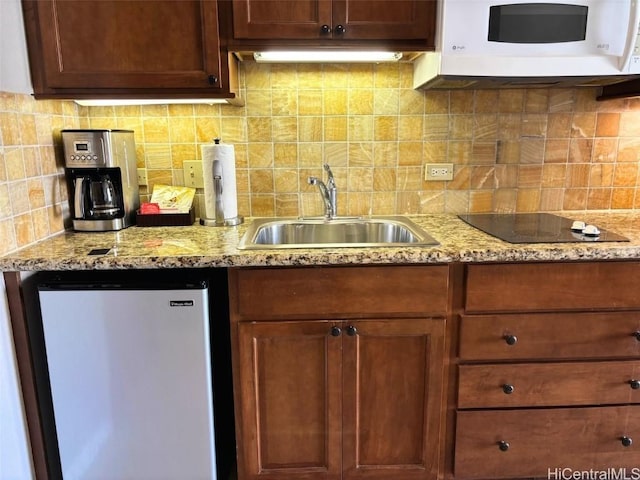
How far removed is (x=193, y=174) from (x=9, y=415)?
1.07 meters

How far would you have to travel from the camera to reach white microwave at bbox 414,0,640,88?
4.73 ft

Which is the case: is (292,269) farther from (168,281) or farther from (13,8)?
(13,8)

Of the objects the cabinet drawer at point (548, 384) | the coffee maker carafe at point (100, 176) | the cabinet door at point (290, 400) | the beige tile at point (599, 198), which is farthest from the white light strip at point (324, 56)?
the cabinet drawer at point (548, 384)

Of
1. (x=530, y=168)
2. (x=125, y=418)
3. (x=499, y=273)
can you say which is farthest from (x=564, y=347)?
(x=125, y=418)

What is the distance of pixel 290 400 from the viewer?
145 cm

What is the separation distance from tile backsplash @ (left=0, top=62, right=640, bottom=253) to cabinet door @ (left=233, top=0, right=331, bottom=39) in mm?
332

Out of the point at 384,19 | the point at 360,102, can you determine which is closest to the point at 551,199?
the point at 360,102

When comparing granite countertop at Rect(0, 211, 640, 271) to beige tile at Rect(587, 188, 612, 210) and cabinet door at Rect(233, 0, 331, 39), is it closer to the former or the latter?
beige tile at Rect(587, 188, 612, 210)

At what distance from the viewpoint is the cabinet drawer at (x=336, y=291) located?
136cm

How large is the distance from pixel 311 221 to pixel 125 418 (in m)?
1.01

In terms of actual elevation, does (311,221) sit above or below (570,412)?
above

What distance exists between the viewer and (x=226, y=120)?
187 centimetres

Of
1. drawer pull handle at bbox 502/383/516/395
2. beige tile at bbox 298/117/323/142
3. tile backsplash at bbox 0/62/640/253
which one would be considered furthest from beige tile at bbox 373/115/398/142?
drawer pull handle at bbox 502/383/516/395

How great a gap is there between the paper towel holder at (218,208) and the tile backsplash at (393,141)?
0.55ft
